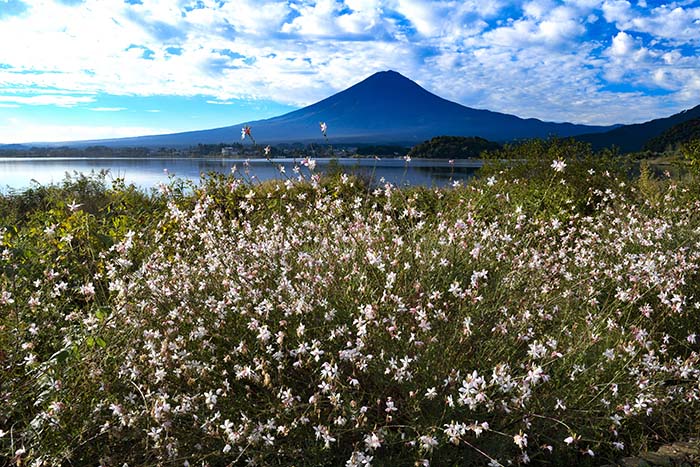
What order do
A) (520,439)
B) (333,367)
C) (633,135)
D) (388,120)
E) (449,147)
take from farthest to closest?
(388,120)
(633,135)
(449,147)
(333,367)
(520,439)

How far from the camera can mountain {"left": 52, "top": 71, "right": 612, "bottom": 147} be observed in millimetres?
96875

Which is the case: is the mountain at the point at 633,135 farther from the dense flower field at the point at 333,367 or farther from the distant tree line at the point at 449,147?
the dense flower field at the point at 333,367

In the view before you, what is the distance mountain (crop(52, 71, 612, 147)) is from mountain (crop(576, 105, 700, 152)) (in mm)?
26802

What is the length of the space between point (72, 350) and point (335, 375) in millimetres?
1248

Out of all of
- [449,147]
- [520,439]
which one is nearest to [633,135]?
[449,147]

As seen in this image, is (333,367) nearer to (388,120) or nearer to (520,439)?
(520,439)

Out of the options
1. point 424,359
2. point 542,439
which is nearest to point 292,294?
point 424,359

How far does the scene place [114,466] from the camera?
2.19 m

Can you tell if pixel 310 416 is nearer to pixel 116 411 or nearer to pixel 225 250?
pixel 116 411

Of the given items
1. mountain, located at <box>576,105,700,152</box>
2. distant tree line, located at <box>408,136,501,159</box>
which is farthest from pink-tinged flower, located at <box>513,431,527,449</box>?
mountain, located at <box>576,105,700,152</box>

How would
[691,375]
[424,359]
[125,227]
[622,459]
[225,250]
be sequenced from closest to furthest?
[424,359] < [622,459] < [691,375] < [225,250] < [125,227]

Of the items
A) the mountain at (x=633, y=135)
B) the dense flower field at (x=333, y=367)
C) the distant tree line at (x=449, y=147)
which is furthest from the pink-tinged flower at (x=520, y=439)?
the mountain at (x=633, y=135)

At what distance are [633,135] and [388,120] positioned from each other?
6138 centimetres

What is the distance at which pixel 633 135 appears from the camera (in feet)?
197
